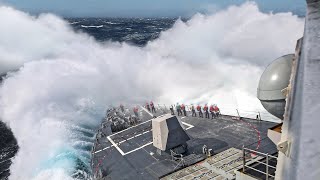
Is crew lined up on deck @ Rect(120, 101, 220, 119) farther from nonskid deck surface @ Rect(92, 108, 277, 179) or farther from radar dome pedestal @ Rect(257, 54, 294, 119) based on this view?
radar dome pedestal @ Rect(257, 54, 294, 119)

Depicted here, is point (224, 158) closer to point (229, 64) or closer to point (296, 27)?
point (229, 64)

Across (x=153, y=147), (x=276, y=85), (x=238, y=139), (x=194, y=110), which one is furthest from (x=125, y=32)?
(x=276, y=85)

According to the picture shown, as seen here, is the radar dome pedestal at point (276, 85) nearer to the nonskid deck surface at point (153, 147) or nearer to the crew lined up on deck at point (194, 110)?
the nonskid deck surface at point (153, 147)

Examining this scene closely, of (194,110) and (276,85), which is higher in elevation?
(276,85)

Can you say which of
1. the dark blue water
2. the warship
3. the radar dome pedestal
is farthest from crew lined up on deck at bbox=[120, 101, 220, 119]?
the dark blue water

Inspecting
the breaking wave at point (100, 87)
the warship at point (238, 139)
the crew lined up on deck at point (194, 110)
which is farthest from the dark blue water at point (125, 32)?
the warship at point (238, 139)

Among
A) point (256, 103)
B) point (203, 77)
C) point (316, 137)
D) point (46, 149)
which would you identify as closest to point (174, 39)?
point (203, 77)

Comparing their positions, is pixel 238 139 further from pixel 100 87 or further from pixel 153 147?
pixel 100 87

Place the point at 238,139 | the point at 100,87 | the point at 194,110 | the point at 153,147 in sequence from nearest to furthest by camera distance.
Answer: the point at 238,139
the point at 153,147
the point at 194,110
the point at 100,87
